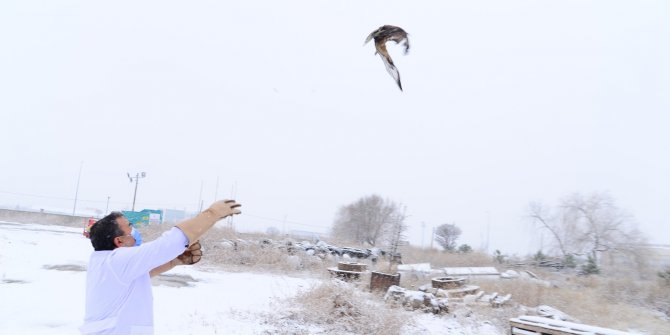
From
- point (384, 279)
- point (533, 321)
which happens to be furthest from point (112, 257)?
point (384, 279)

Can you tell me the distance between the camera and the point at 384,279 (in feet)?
36.6

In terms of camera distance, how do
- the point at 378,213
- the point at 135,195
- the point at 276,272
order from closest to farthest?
the point at 276,272 → the point at 135,195 → the point at 378,213

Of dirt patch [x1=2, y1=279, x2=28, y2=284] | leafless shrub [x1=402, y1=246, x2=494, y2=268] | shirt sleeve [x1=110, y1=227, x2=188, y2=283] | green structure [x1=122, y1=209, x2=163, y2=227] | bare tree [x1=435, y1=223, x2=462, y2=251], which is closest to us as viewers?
shirt sleeve [x1=110, y1=227, x2=188, y2=283]

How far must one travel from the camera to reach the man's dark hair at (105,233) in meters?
1.99

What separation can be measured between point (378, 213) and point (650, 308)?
129 feet

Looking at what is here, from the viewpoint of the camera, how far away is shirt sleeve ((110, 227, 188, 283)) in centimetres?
172

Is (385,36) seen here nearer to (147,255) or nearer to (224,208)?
(224,208)

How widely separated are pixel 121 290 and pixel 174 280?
401 inches

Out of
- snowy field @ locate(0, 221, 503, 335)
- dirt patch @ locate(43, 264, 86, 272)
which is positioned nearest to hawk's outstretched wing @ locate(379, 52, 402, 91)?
snowy field @ locate(0, 221, 503, 335)

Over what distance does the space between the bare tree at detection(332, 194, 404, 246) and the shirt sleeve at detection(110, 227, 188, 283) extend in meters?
48.9

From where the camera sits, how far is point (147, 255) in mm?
1761

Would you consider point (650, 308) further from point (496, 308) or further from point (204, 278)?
point (204, 278)

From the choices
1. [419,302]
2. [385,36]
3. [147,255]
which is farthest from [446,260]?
[147,255]

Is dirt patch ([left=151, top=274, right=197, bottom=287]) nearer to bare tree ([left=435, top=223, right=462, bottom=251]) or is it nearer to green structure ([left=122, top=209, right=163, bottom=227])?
green structure ([left=122, top=209, right=163, bottom=227])
